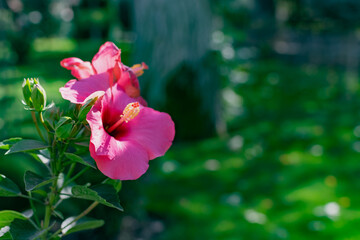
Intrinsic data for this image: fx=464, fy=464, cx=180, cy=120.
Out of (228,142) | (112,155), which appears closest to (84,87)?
(112,155)

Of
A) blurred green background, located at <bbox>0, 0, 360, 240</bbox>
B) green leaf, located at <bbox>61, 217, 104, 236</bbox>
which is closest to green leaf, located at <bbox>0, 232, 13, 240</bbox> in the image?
green leaf, located at <bbox>61, 217, 104, 236</bbox>

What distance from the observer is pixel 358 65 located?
9.14 m

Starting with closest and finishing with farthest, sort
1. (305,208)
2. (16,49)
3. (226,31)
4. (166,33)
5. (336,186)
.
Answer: (305,208)
(336,186)
(166,33)
(226,31)
(16,49)

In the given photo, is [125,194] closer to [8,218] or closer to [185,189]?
[185,189]

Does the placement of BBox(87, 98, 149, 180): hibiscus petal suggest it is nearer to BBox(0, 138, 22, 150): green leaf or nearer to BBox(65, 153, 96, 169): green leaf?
BBox(65, 153, 96, 169): green leaf

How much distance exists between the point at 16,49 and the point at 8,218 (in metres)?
12.7

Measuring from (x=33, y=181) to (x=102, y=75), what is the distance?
0.75 feet


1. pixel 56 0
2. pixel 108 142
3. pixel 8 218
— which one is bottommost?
pixel 8 218

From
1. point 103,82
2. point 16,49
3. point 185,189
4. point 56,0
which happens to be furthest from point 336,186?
point 56,0

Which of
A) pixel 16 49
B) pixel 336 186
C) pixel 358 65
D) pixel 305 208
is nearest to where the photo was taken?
pixel 305 208

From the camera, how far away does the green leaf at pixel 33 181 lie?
804mm

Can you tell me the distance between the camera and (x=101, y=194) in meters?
0.83

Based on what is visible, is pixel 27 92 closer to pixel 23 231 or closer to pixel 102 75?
pixel 102 75

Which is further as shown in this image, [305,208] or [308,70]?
[308,70]
